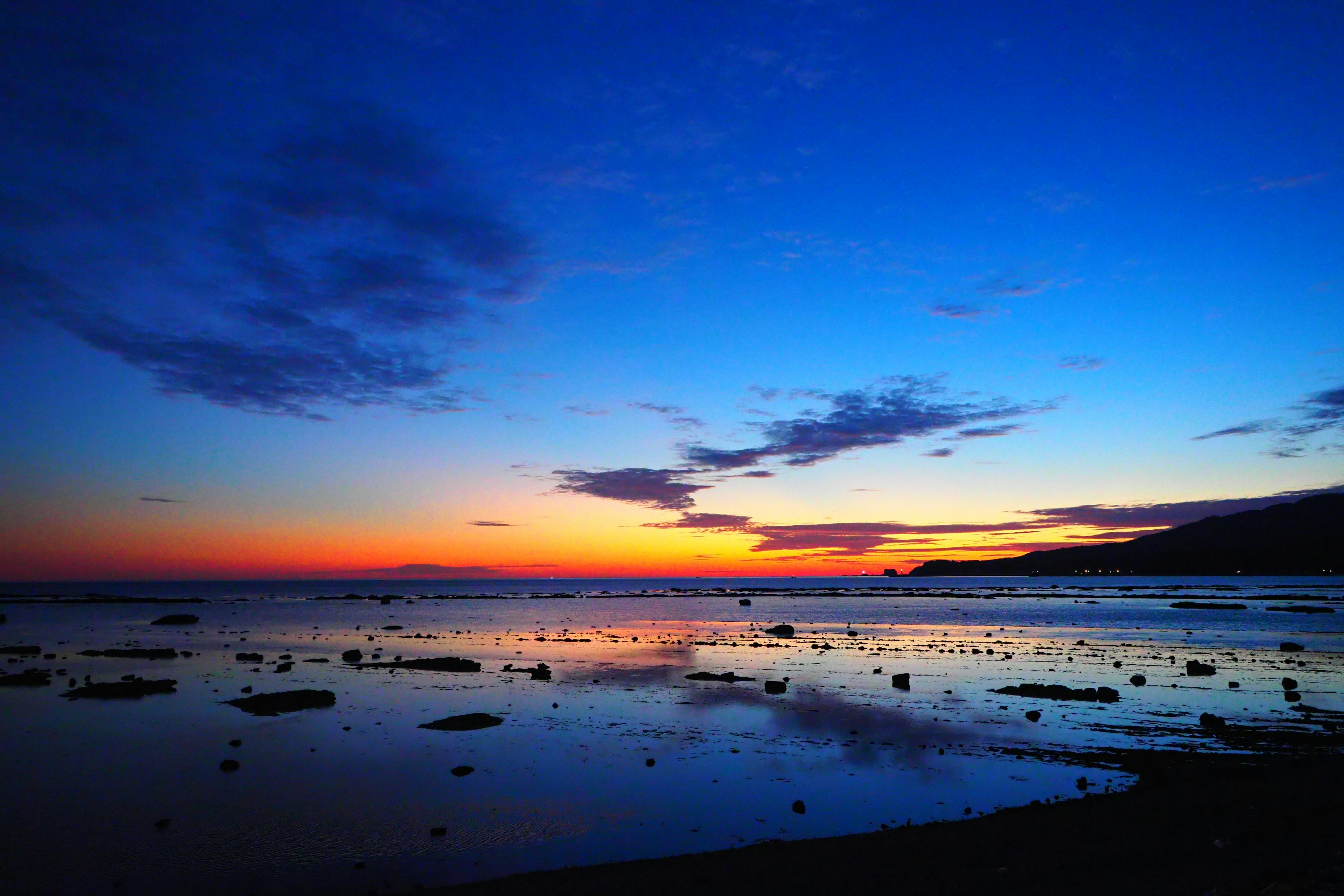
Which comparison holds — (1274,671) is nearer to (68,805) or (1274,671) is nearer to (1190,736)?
(1190,736)

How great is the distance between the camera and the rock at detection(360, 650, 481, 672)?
154 ft

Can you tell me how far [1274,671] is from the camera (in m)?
42.5

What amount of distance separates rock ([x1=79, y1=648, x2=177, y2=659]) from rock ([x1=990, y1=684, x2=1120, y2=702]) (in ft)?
188

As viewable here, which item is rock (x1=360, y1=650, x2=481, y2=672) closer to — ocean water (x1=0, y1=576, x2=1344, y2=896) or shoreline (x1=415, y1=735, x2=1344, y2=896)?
ocean water (x1=0, y1=576, x2=1344, y2=896)

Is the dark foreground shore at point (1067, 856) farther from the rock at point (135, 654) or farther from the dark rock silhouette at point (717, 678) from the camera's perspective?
the rock at point (135, 654)

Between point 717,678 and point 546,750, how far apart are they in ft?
61.8

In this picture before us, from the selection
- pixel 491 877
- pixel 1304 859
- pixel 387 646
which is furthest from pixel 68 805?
pixel 387 646

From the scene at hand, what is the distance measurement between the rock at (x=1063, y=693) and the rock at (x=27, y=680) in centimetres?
5220

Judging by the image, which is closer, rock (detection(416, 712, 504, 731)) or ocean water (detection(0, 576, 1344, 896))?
ocean water (detection(0, 576, 1344, 896))

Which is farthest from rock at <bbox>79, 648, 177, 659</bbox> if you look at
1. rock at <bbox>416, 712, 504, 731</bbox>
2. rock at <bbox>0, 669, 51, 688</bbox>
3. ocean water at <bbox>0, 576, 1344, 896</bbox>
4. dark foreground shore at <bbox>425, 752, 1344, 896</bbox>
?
dark foreground shore at <bbox>425, 752, 1344, 896</bbox>

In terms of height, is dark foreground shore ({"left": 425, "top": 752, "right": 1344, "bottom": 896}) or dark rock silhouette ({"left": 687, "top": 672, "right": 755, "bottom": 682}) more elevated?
dark foreground shore ({"left": 425, "top": 752, "right": 1344, "bottom": 896})

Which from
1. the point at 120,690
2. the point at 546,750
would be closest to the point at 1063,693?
the point at 546,750

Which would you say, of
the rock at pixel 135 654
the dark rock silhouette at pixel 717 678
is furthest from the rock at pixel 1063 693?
the rock at pixel 135 654

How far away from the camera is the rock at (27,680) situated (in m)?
39.7
